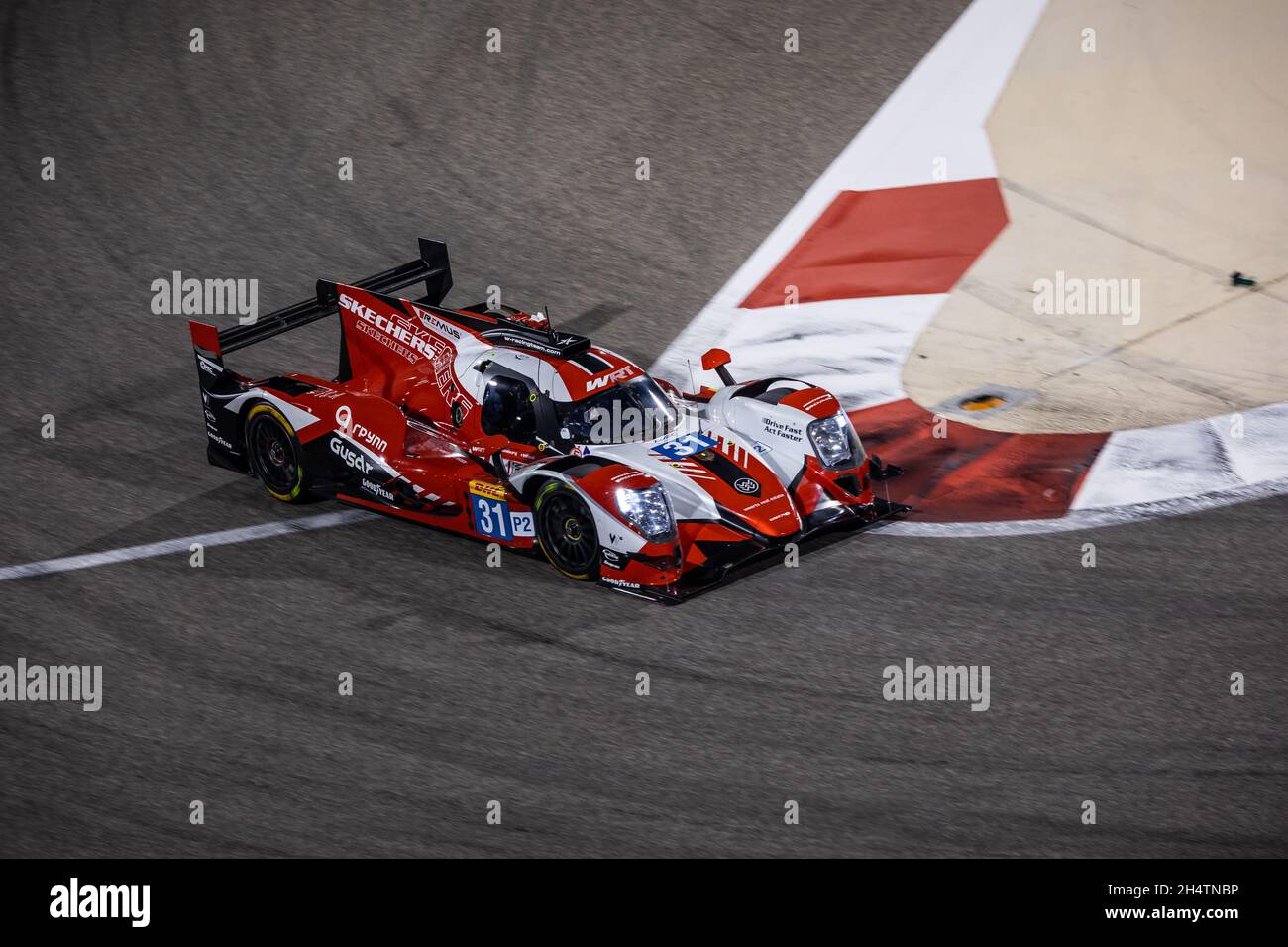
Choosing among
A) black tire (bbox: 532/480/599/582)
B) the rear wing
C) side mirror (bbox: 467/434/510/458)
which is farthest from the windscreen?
the rear wing

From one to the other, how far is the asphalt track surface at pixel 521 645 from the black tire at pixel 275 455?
18 centimetres

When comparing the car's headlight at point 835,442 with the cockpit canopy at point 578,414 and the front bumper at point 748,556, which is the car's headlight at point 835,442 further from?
the cockpit canopy at point 578,414

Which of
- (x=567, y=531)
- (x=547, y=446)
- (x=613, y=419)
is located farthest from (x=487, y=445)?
(x=567, y=531)

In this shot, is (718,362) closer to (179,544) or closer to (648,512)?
(648,512)

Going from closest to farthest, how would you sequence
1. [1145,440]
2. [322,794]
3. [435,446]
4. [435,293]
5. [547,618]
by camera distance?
1. [322,794]
2. [547,618]
3. [435,446]
4. [1145,440]
5. [435,293]

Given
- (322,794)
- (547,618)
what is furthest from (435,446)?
(322,794)

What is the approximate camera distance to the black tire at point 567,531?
29.8 ft

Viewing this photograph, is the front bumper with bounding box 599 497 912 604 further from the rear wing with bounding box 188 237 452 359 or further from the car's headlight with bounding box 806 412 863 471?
the rear wing with bounding box 188 237 452 359

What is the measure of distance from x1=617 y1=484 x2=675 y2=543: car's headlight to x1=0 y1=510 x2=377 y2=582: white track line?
2.49 meters

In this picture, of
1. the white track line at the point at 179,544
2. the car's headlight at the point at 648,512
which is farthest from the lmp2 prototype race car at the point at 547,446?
the white track line at the point at 179,544

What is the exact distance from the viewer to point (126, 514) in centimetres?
1059

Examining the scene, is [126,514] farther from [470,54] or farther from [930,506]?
[470,54]

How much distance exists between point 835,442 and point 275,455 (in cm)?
404

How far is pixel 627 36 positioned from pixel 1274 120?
7.44 m
